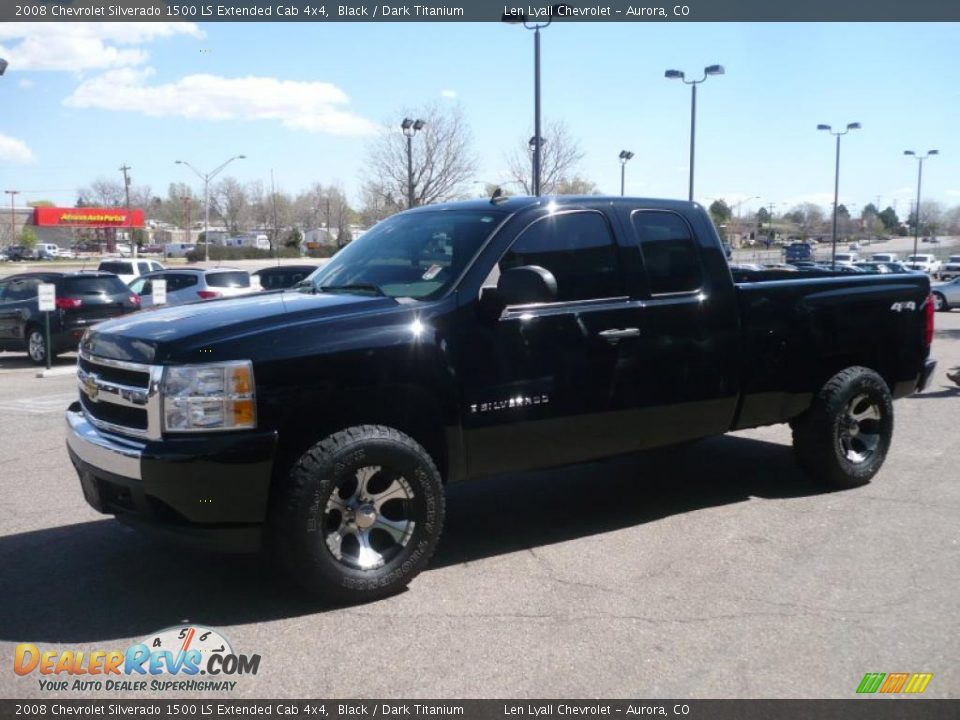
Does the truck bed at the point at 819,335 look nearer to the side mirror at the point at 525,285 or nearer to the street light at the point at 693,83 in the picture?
the side mirror at the point at 525,285

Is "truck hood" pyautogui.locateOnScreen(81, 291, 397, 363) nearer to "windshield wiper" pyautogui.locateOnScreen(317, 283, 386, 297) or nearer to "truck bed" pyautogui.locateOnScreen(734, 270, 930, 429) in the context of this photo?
"windshield wiper" pyautogui.locateOnScreen(317, 283, 386, 297)

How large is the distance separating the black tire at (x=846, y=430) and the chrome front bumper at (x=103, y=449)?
441cm

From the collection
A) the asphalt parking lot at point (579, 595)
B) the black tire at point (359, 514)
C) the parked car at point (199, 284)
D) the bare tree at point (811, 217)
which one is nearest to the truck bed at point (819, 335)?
the asphalt parking lot at point (579, 595)

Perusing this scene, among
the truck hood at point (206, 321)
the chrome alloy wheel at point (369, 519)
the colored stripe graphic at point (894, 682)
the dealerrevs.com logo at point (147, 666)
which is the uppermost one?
the truck hood at point (206, 321)

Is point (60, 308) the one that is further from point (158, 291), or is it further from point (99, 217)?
point (99, 217)

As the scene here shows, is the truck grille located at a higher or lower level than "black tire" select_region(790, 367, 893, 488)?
higher

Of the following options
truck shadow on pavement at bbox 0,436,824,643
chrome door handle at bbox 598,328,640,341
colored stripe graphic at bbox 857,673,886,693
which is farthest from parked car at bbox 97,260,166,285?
colored stripe graphic at bbox 857,673,886,693

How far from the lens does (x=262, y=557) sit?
→ 525 centimetres

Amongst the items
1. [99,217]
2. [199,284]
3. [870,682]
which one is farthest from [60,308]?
[99,217]
